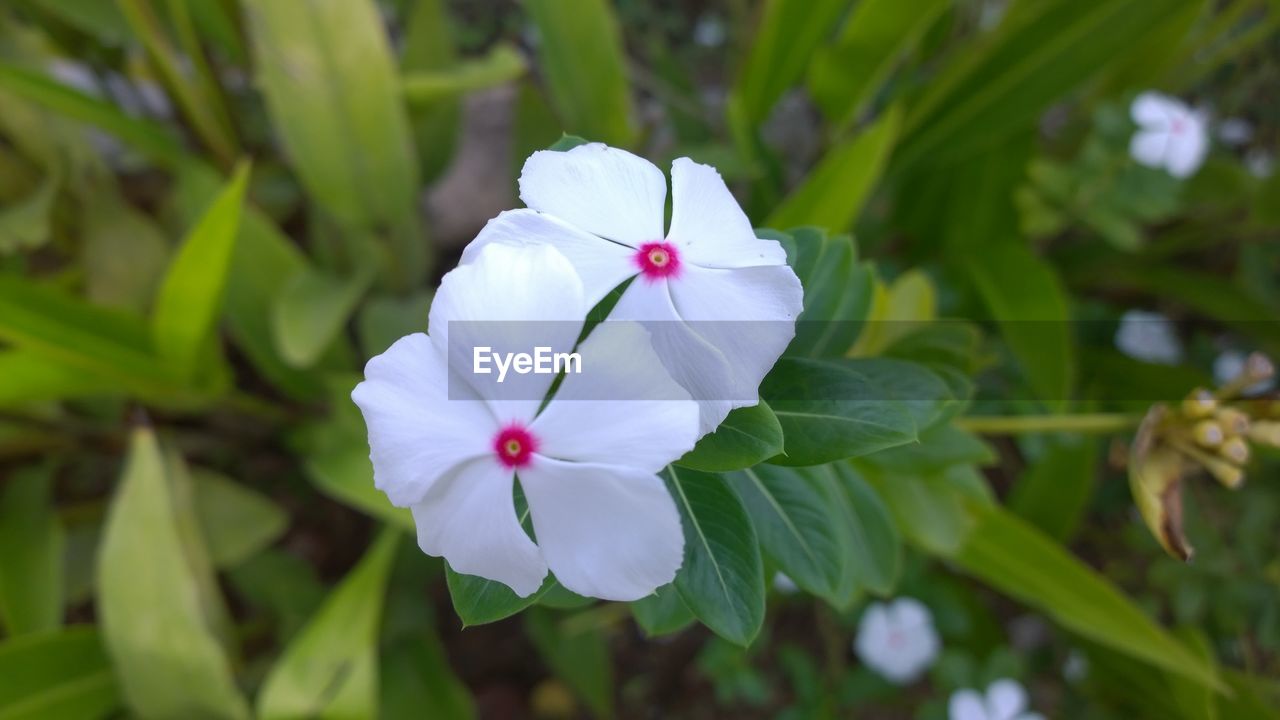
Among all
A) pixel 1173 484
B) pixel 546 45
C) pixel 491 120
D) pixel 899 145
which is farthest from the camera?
pixel 491 120

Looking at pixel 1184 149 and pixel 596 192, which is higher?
pixel 596 192

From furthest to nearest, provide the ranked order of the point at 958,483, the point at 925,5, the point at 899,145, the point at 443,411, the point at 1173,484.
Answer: the point at 899,145, the point at 925,5, the point at 958,483, the point at 1173,484, the point at 443,411

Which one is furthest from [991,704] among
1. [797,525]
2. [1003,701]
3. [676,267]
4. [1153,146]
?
[676,267]

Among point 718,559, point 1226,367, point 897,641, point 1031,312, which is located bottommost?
point 897,641

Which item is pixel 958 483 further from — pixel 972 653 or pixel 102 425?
pixel 102 425

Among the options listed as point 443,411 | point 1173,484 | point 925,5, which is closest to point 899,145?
A: point 925,5

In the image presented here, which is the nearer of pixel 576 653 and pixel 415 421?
pixel 415 421

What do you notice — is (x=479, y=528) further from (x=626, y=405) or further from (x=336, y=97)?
(x=336, y=97)

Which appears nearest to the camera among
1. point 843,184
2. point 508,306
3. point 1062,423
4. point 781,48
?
point 508,306
